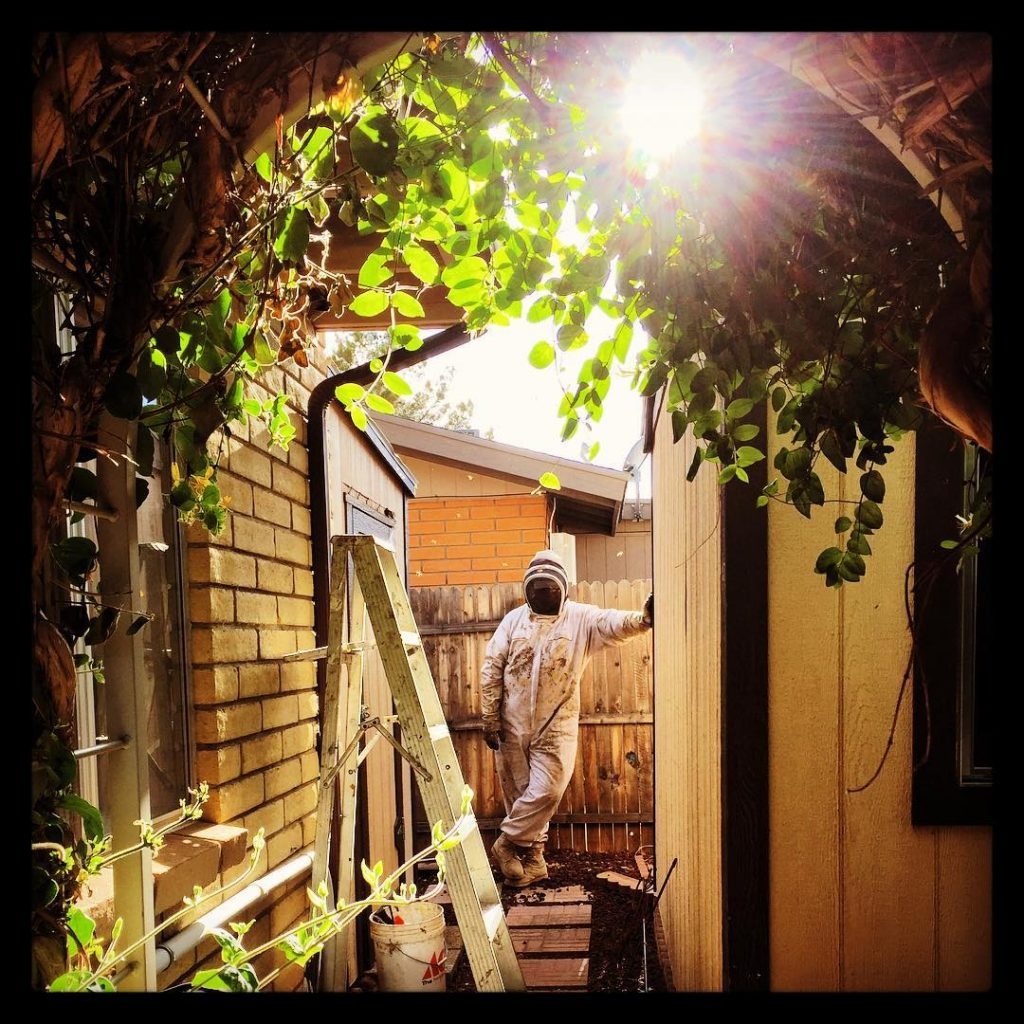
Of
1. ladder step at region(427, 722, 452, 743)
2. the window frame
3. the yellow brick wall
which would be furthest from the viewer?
ladder step at region(427, 722, 452, 743)

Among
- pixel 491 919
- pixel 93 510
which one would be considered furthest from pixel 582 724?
pixel 93 510

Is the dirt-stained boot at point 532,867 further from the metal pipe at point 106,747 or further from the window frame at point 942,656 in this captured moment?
the metal pipe at point 106,747

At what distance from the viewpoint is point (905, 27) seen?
55cm

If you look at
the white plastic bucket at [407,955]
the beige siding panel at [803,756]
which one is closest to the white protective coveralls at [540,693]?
the white plastic bucket at [407,955]

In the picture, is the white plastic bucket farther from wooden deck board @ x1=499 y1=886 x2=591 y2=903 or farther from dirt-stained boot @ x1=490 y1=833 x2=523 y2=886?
dirt-stained boot @ x1=490 y1=833 x2=523 y2=886

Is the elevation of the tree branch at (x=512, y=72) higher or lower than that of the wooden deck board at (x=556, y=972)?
higher

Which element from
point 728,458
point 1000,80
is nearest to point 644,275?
point 728,458

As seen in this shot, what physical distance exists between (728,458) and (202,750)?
5.42ft

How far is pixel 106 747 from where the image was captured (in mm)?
1231

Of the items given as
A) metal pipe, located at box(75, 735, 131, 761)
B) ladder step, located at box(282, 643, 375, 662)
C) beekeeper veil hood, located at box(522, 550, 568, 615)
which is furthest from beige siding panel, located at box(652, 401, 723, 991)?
beekeeper veil hood, located at box(522, 550, 568, 615)

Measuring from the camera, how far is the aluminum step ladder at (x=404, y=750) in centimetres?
229

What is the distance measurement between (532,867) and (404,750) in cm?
397

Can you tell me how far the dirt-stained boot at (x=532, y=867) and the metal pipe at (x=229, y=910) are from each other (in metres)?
3.42

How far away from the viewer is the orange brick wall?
8.35 metres
